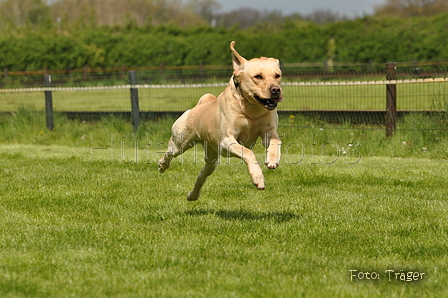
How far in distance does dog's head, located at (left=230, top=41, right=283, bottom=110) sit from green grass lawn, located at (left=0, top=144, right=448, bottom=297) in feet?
3.85

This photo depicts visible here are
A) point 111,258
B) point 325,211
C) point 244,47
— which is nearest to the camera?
point 111,258

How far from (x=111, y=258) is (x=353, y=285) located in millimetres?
1809

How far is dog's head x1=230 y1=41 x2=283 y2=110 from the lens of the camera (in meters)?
5.34

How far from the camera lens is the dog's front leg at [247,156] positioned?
510 centimetres

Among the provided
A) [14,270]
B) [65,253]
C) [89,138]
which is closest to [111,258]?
[65,253]

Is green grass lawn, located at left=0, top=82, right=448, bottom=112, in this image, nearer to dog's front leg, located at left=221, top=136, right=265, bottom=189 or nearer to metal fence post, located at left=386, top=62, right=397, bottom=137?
metal fence post, located at left=386, top=62, right=397, bottom=137

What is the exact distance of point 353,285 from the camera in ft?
13.1

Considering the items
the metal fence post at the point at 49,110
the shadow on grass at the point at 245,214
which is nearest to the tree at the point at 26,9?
the metal fence post at the point at 49,110

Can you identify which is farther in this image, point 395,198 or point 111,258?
point 395,198

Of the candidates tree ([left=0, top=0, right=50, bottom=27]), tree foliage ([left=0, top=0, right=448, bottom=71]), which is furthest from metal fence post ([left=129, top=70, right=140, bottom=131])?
tree ([left=0, top=0, right=50, bottom=27])

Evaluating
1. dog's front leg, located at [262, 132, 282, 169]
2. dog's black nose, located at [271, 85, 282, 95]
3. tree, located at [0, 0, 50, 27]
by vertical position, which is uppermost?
tree, located at [0, 0, 50, 27]

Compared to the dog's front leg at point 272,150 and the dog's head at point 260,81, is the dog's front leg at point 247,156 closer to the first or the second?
the dog's front leg at point 272,150

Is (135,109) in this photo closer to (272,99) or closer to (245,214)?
(245,214)

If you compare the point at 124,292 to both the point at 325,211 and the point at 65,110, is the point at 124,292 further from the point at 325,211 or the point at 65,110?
the point at 65,110
